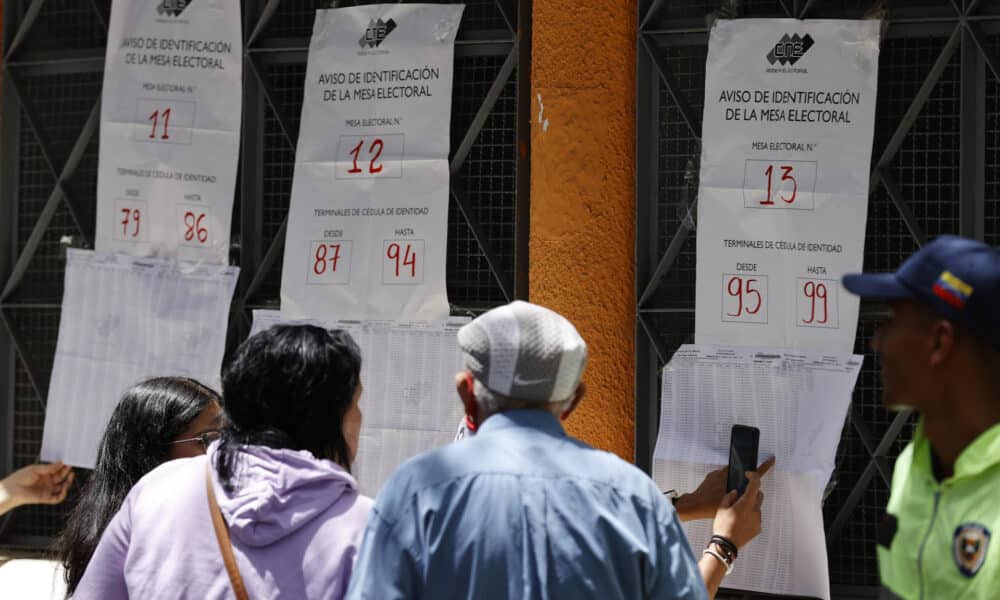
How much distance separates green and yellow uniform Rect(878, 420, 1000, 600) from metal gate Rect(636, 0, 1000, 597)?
2519mm

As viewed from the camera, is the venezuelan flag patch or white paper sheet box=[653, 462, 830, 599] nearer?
the venezuelan flag patch

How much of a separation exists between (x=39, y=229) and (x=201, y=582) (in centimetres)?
354

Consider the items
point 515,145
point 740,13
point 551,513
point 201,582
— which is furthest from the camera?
point 515,145

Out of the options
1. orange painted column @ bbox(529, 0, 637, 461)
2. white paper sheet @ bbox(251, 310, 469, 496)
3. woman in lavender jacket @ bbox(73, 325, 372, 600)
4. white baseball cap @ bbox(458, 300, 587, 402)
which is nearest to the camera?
white baseball cap @ bbox(458, 300, 587, 402)

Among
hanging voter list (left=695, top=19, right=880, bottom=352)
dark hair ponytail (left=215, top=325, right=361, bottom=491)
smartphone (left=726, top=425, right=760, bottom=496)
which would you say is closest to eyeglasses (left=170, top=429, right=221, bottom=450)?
dark hair ponytail (left=215, top=325, right=361, bottom=491)

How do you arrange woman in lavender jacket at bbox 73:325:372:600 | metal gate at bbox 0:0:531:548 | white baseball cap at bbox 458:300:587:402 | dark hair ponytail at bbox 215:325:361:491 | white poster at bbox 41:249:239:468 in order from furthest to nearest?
1. white poster at bbox 41:249:239:468
2. metal gate at bbox 0:0:531:548
3. dark hair ponytail at bbox 215:325:361:491
4. woman in lavender jacket at bbox 73:325:372:600
5. white baseball cap at bbox 458:300:587:402

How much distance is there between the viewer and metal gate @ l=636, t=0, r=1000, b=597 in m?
4.73

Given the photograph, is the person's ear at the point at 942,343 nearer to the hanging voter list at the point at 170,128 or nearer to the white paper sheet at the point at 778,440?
the white paper sheet at the point at 778,440

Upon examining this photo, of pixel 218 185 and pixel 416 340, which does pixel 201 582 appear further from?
pixel 218 185

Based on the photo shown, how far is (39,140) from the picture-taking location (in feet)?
19.2

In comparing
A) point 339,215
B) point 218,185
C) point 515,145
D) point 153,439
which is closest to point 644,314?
point 515,145

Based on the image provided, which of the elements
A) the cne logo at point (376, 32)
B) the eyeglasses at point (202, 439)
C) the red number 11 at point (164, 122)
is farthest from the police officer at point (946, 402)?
the red number 11 at point (164, 122)

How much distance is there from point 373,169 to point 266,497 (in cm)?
280

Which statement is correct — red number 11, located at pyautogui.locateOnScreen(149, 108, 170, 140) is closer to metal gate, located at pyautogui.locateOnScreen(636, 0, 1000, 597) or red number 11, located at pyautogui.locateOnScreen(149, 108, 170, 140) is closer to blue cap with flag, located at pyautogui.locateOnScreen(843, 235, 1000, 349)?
metal gate, located at pyautogui.locateOnScreen(636, 0, 1000, 597)
